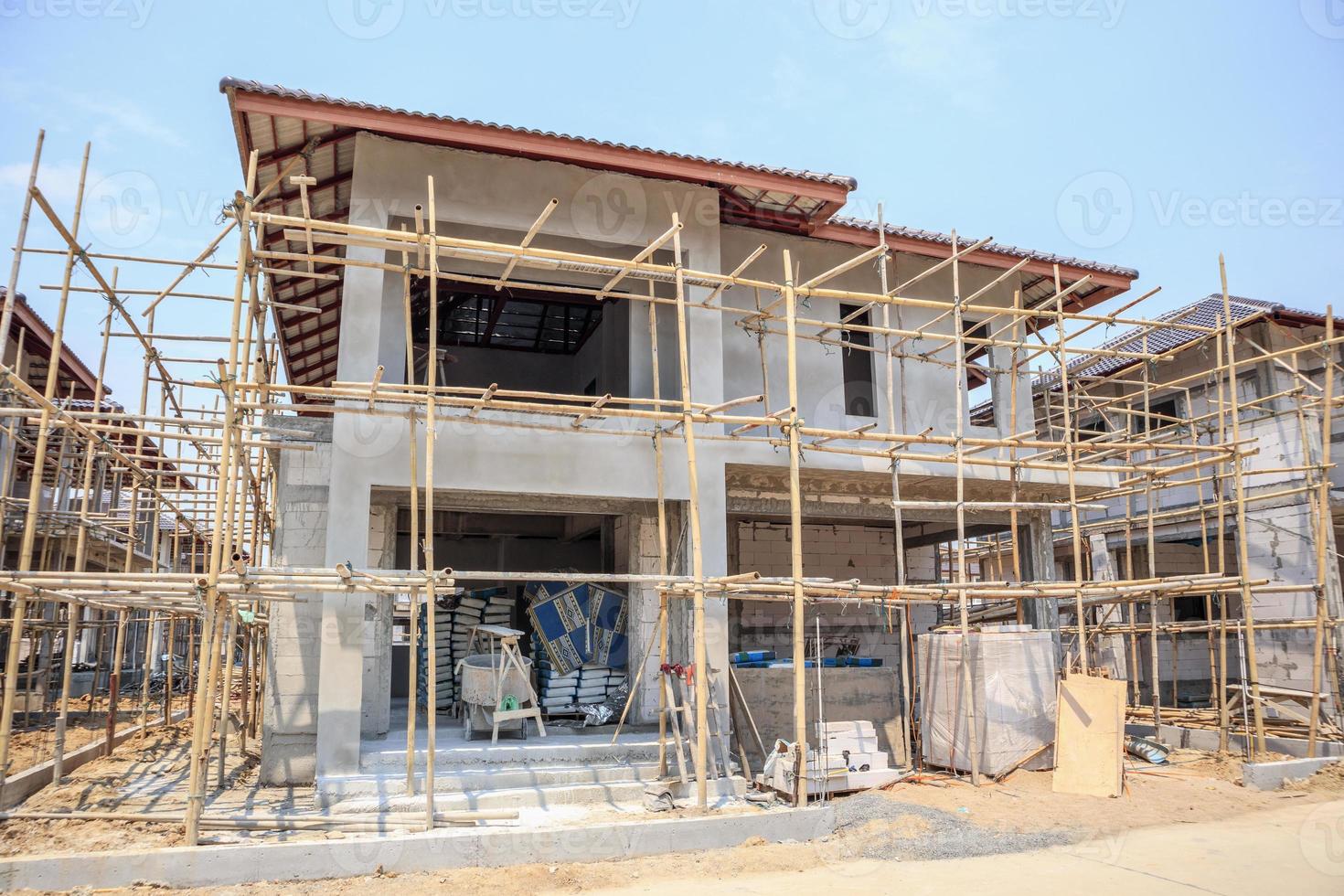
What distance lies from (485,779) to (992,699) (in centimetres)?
589

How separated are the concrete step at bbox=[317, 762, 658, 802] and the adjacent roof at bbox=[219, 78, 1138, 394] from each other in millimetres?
5000

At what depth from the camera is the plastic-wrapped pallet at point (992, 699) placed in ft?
35.7

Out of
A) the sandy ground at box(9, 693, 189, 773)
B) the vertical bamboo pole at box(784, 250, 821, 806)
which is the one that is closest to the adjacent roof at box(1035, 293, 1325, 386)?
the vertical bamboo pole at box(784, 250, 821, 806)

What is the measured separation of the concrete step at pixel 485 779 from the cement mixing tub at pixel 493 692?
37.5 inches

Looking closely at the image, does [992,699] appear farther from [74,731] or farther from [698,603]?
[74,731]

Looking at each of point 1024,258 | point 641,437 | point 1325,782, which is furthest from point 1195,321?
point 641,437

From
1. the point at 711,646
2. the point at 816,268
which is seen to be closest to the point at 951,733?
the point at 711,646

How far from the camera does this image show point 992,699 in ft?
35.7

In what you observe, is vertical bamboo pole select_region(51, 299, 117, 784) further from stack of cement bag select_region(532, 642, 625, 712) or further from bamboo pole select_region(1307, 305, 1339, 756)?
bamboo pole select_region(1307, 305, 1339, 756)

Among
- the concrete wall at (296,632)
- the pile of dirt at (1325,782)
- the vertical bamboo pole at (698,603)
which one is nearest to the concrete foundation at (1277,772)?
the pile of dirt at (1325,782)

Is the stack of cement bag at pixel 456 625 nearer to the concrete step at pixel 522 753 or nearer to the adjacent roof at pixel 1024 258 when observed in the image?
the concrete step at pixel 522 753

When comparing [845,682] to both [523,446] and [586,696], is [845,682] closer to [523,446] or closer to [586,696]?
[586,696]

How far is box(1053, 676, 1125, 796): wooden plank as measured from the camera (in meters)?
10.3

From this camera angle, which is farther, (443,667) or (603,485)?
(443,667)
